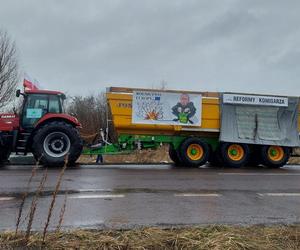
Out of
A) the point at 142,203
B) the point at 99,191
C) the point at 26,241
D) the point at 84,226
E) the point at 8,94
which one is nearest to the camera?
the point at 26,241

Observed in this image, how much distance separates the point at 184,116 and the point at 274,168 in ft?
12.3

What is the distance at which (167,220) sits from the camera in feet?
22.7

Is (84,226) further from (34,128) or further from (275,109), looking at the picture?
(275,109)

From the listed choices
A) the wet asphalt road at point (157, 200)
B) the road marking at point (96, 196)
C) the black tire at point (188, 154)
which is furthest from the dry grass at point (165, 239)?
the black tire at point (188, 154)

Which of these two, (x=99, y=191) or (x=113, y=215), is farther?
→ (x=99, y=191)

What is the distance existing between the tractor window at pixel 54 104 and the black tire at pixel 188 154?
447cm

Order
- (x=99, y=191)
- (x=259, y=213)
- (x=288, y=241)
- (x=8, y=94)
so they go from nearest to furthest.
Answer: (x=288, y=241) < (x=259, y=213) < (x=99, y=191) < (x=8, y=94)

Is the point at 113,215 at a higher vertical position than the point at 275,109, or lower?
lower

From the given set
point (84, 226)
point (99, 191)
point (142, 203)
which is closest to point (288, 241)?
point (84, 226)

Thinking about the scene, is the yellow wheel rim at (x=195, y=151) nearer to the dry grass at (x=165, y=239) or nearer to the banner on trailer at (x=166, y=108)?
the banner on trailer at (x=166, y=108)

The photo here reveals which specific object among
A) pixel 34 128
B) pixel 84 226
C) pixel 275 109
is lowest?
pixel 84 226

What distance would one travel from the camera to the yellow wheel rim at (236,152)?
17.0 m

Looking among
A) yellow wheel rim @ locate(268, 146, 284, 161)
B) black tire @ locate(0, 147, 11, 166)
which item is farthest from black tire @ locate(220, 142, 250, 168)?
black tire @ locate(0, 147, 11, 166)

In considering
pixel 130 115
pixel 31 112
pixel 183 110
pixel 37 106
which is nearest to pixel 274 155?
pixel 183 110
